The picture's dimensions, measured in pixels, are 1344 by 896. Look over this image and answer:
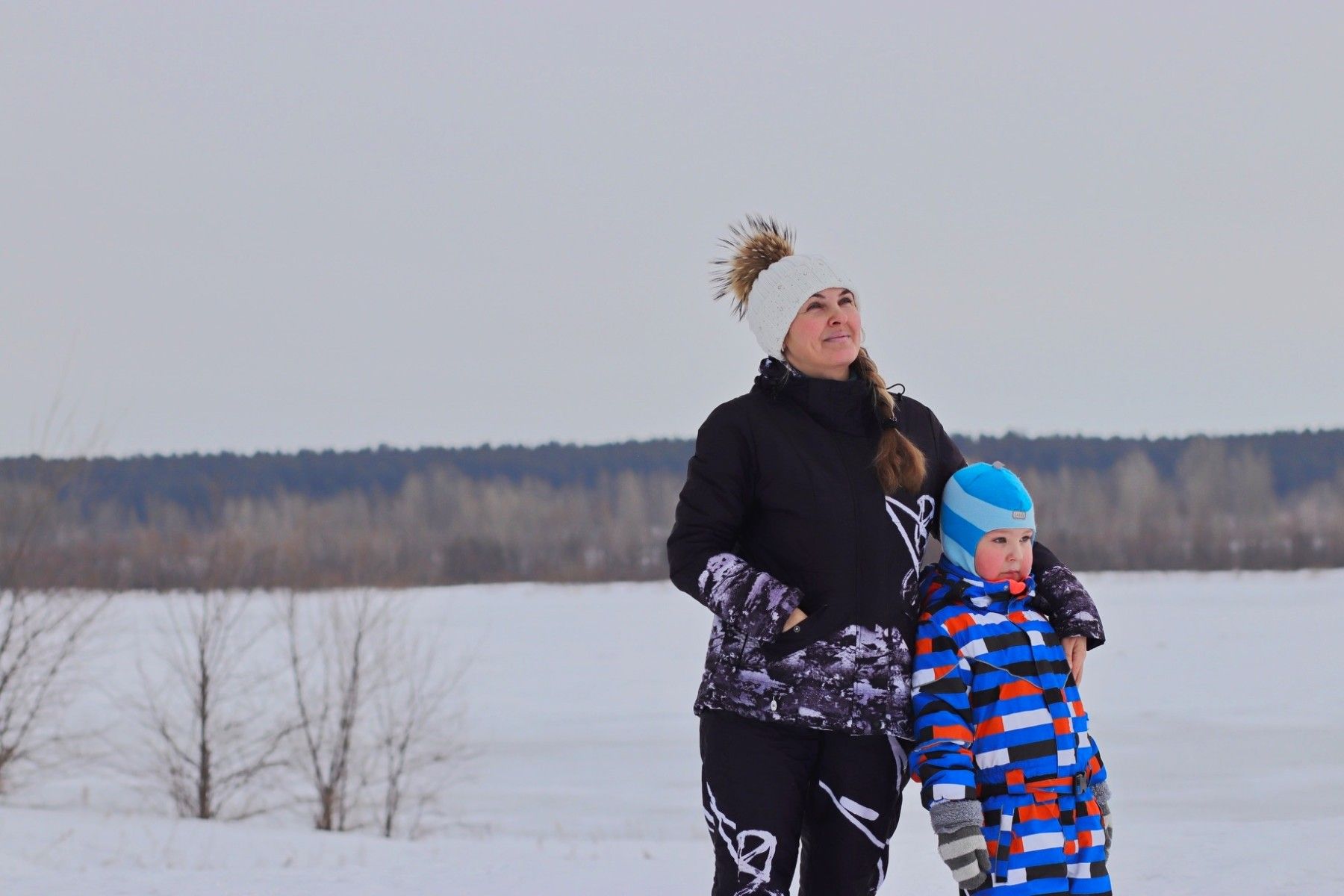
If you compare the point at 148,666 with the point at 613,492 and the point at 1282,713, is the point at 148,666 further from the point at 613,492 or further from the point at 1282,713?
the point at 613,492

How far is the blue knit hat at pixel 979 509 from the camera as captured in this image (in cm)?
255

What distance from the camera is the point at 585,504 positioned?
199 ft

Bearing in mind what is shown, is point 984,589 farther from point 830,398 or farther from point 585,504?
point 585,504

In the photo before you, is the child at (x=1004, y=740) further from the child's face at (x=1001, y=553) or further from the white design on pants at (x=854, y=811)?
the white design on pants at (x=854, y=811)

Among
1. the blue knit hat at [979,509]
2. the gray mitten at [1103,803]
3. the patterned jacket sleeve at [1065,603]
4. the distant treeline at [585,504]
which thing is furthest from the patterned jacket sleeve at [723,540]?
the distant treeline at [585,504]

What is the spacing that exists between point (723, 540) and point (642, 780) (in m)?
11.4

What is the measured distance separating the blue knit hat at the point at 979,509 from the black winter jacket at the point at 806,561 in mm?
54

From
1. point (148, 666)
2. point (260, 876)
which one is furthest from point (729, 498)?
point (148, 666)

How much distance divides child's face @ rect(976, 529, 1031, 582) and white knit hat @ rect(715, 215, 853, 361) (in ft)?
1.64

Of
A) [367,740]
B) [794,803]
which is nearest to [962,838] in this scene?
[794,803]

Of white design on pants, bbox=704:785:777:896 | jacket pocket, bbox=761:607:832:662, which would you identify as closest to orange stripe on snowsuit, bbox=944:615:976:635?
jacket pocket, bbox=761:607:832:662

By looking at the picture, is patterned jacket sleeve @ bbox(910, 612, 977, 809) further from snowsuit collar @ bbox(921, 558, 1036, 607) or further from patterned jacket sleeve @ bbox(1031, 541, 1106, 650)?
patterned jacket sleeve @ bbox(1031, 541, 1106, 650)

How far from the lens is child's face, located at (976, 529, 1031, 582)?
2549 mm

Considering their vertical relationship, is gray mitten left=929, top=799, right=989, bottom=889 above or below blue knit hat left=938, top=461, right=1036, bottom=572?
below
